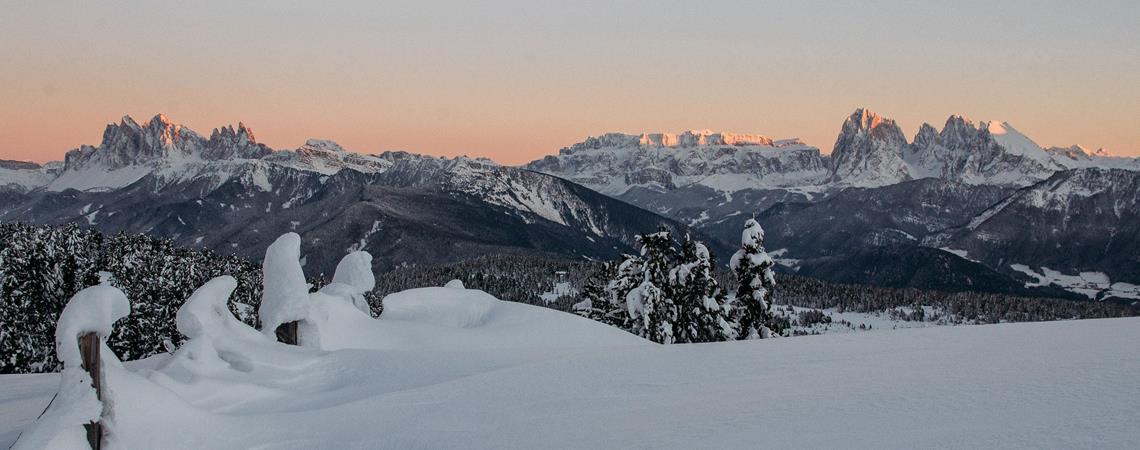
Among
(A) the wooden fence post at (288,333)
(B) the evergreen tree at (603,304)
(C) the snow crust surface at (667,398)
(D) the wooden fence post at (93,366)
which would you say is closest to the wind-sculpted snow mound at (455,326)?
(A) the wooden fence post at (288,333)

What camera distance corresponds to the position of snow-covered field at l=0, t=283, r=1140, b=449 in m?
9.69

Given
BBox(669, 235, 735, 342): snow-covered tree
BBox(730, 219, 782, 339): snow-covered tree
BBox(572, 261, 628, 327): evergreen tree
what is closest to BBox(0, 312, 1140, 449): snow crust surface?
BBox(730, 219, 782, 339): snow-covered tree

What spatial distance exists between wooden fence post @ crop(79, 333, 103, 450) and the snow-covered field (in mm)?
181

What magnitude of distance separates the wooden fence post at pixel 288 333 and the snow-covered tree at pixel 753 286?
28099 mm

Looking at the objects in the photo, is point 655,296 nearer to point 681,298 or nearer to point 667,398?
point 681,298

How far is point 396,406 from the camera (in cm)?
1324

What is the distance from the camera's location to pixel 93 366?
1035 cm

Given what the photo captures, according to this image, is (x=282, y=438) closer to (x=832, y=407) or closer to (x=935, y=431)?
(x=832, y=407)

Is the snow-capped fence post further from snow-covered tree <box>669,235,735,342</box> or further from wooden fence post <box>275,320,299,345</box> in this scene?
snow-covered tree <box>669,235,735,342</box>

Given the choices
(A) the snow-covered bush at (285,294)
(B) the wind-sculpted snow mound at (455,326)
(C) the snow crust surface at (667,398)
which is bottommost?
(C) the snow crust surface at (667,398)

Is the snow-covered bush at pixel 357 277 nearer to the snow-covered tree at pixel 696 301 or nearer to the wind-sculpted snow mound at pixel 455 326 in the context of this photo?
the wind-sculpted snow mound at pixel 455 326

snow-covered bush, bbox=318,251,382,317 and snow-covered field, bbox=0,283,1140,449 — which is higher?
snow-covered bush, bbox=318,251,382,317

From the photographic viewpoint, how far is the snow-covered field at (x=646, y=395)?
969 centimetres

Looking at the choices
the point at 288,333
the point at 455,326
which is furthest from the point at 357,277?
the point at 288,333
